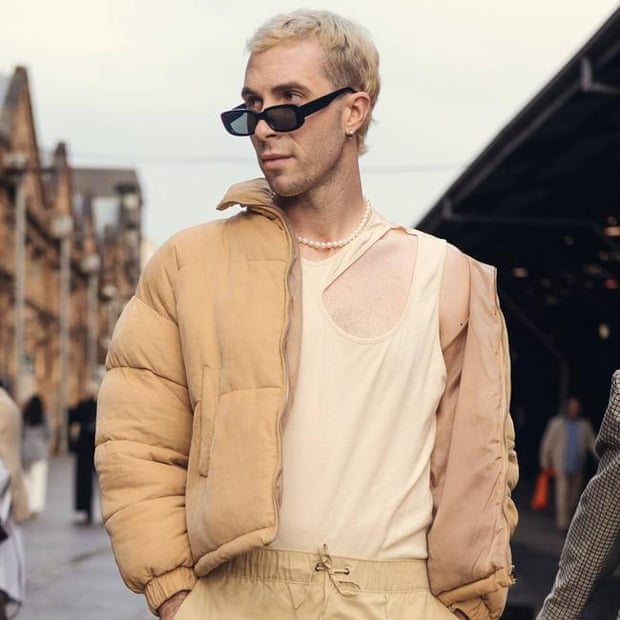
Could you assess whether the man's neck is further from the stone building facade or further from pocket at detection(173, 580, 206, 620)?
the stone building facade

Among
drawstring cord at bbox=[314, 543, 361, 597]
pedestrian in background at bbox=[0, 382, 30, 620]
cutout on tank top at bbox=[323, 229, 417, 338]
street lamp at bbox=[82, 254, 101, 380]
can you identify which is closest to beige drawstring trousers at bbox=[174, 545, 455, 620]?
A: drawstring cord at bbox=[314, 543, 361, 597]

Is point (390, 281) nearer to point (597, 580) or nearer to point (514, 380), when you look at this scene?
point (597, 580)

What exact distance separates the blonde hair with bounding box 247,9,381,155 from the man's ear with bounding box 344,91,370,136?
0.06 ft

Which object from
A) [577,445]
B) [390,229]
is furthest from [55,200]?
[390,229]

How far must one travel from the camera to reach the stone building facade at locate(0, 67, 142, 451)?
41.3 metres

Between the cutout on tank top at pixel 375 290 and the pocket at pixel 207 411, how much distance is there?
0.96 feet

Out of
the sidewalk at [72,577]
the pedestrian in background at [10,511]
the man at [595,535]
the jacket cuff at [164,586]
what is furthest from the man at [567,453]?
the jacket cuff at [164,586]

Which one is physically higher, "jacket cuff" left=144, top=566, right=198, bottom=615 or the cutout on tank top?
the cutout on tank top

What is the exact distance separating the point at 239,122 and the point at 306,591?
104cm

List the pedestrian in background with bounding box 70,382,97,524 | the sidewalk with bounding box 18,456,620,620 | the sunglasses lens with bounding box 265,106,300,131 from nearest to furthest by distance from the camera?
the sunglasses lens with bounding box 265,106,300,131
the sidewalk with bounding box 18,456,620,620
the pedestrian in background with bounding box 70,382,97,524

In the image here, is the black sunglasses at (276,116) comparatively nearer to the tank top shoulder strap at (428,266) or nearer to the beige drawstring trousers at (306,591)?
the tank top shoulder strap at (428,266)

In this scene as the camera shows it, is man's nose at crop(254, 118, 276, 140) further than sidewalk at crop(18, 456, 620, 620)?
No

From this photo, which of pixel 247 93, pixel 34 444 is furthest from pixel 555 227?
pixel 247 93

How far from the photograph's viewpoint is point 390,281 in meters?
3.50
